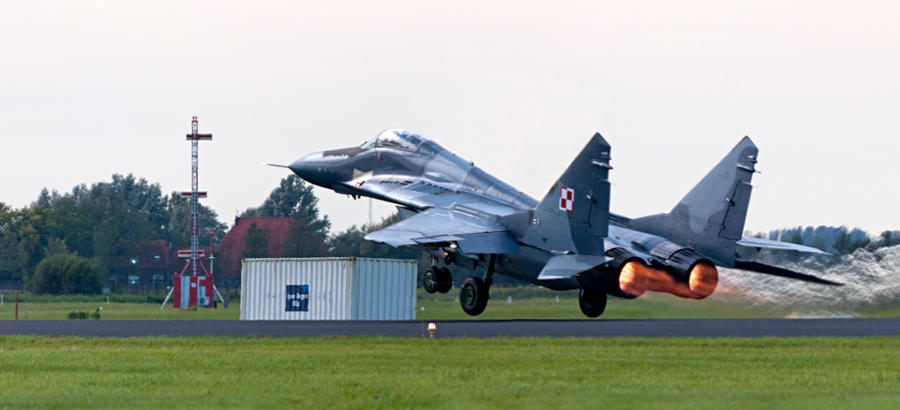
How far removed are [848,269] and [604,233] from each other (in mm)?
10604

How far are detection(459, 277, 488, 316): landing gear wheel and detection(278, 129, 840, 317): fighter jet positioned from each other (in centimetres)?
3

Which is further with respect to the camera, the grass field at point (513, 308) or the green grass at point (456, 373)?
the grass field at point (513, 308)

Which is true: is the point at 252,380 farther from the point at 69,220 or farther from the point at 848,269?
the point at 69,220

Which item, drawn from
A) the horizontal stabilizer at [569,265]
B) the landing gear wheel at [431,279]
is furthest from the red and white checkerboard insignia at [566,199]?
the landing gear wheel at [431,279]

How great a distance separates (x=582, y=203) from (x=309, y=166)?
11.5m

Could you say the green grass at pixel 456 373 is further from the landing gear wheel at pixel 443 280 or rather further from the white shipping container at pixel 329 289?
the white shipping container at pixel 329 289

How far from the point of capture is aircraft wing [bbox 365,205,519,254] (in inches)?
1238

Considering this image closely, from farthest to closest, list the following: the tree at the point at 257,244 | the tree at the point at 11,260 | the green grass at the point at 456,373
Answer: the tree at the point at 11,260, the tree at the point at 257,244, the green grass at the point at 456,373

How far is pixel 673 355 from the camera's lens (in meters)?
21.2

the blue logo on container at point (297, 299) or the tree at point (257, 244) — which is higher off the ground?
the tree at point (257, 244)

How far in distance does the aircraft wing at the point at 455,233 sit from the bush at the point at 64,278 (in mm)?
50823

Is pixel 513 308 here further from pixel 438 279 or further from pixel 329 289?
pixel 438 279

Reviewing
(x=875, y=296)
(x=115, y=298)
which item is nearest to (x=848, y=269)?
(x=875, y=296)

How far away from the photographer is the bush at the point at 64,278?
78.0m
